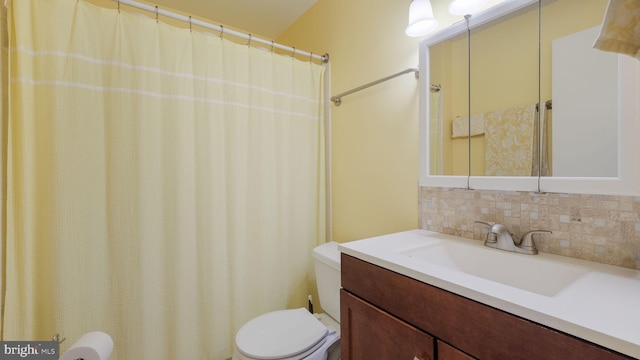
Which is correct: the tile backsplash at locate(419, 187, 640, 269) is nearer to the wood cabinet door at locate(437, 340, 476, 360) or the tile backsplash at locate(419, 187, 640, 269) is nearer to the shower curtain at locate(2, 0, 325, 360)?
the wood cabinet door at locate(437, 340, 476, 360)

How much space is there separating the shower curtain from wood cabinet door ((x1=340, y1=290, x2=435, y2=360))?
31.8 inches

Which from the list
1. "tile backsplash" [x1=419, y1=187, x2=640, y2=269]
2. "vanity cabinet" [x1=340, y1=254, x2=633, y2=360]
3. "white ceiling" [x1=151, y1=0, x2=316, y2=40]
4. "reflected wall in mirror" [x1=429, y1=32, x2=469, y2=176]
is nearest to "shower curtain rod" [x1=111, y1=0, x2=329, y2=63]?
"white ceiling" [x1=151, y1=0, x2=316, y2=40]

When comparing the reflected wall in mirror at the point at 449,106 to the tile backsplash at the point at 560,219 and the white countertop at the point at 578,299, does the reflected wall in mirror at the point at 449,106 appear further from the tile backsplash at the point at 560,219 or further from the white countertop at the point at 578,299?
the white countertop at the point at 578,299

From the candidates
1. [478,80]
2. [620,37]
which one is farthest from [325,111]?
[620,37]

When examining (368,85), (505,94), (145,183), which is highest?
(368,85)

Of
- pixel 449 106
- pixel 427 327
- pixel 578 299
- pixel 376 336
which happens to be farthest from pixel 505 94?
pixel 376 336

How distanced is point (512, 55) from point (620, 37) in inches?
18.3

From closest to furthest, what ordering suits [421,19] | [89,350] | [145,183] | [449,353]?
[89,350]
[449,353]
[421,19]
[145,183]

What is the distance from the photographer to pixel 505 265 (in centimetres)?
91

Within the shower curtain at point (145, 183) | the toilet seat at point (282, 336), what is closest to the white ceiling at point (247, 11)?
the shower curtain at point (145, 183)

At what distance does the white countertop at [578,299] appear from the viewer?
1.54 ft

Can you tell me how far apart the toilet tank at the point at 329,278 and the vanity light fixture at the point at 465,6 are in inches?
48.0

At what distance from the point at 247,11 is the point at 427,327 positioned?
2397 mm

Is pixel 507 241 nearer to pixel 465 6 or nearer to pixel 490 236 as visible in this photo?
pixel 490 236
